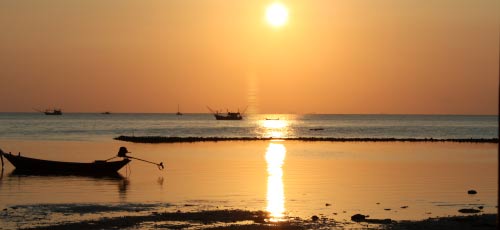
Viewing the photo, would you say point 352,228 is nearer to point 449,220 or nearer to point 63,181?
point 449,220

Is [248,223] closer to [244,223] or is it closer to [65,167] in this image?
[244,223]

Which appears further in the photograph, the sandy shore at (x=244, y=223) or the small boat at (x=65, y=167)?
the small boat at (x=65, y=167)

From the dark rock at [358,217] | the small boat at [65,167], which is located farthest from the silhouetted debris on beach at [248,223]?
the small boat at [65,167]

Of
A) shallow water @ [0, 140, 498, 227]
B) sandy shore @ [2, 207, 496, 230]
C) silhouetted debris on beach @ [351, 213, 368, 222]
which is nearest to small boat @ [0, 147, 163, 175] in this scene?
shallow water @ [0, 140, 498, 227]

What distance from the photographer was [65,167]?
3653 cm

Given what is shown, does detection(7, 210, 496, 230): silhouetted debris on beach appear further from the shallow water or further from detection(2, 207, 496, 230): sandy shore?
the shallow water

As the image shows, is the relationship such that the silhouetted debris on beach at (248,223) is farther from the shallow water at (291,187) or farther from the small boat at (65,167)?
the small boat at (65,167)

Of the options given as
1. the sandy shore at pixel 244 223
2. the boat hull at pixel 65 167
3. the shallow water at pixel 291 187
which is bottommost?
the sandy shore at pixel 244 223

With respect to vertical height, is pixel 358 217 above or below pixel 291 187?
below

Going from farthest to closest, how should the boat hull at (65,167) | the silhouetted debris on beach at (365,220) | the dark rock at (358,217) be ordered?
Answer: the boat hull at (65,167)
the dark rock at (358,217)
the silhouetted debris on beach at (365,220)

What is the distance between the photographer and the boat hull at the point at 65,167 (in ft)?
120

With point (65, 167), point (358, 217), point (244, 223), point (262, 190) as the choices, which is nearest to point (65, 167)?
point (65, 167)

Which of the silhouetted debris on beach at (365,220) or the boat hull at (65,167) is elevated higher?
the boat hull at (65,167)

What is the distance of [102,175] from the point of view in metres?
36.4
